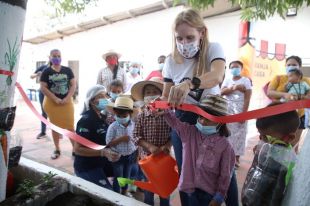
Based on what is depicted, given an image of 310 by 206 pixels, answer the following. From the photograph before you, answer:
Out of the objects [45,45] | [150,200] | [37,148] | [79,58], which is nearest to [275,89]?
Result: [150,200]

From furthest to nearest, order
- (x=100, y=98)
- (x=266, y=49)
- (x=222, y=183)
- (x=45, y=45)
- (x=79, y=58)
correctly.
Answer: (x=45, y=45) < (x=79, y=58) < (x=266, y=49) < (x=100, y=98) < (x=222, y=183)

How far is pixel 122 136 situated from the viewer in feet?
9.01

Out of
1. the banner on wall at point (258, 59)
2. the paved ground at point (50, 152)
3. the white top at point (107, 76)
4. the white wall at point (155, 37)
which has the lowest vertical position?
the paved ground at point (50, 152)

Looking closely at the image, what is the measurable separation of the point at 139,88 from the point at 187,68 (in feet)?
2.78

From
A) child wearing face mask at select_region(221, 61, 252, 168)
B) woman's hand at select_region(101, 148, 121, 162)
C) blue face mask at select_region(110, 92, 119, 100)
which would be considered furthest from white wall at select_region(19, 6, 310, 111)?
woman's hand at select_region(101, 148, 121, 162)

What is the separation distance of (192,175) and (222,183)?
0.71 ft

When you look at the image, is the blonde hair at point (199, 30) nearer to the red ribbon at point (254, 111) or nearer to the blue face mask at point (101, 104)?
the red ribbon at point (254, 111)

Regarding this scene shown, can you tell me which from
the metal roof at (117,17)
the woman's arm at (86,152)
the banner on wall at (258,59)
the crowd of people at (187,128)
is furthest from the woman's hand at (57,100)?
the metal roof at (117,17)

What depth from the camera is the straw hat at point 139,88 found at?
8.75ft

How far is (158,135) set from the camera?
2.55 metres

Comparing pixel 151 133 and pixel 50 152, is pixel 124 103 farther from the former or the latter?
pixel 50 152

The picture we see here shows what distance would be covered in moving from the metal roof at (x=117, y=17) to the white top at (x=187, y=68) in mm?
5923

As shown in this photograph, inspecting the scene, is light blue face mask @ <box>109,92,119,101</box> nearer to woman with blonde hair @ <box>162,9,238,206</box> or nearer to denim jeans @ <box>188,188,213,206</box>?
woman with blonde hair @ <box>162,9,238,206</box>

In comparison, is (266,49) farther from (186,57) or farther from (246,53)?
(186,57)
